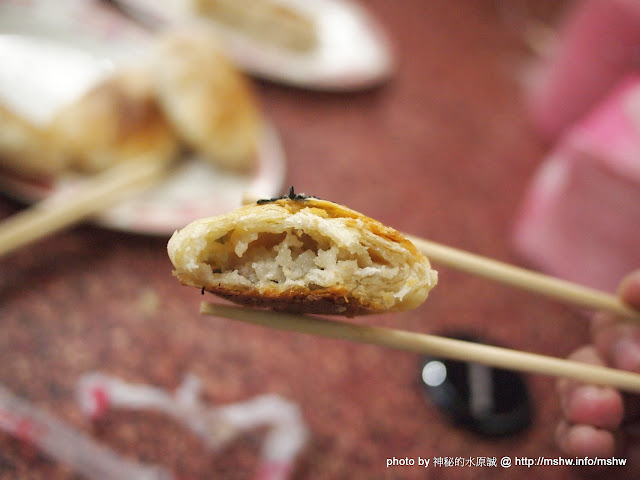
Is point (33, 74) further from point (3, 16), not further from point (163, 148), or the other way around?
point (163, 148)

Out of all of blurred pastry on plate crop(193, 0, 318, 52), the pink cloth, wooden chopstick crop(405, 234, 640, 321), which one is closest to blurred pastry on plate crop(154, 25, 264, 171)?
blurred pastry on plate crop(193, 0, 318, 52)

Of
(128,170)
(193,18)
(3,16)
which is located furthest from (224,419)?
(193,18)

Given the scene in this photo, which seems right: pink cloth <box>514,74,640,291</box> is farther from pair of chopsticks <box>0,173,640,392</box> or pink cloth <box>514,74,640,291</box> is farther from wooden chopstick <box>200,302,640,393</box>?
wooden chopstick <box>200,302,640,393</box>

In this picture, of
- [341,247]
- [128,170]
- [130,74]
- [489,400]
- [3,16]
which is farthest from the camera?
[3,16]

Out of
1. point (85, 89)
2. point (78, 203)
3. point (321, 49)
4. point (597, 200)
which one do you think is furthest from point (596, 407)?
point (321, 49)

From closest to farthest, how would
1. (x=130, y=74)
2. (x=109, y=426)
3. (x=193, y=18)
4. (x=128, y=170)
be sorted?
(x=109, y=426) < (x=128, y=170) < (x=130, y=74) < (x=193, y=18)

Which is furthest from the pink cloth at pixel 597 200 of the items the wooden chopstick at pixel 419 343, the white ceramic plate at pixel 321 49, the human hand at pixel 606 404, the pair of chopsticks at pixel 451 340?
the white ceramic plate at pixel 321 49

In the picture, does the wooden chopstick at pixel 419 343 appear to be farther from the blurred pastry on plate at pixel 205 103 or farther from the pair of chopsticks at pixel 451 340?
the blurred pastry on plate at pixel 205 103

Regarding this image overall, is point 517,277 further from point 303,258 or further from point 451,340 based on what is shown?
point 303,258
